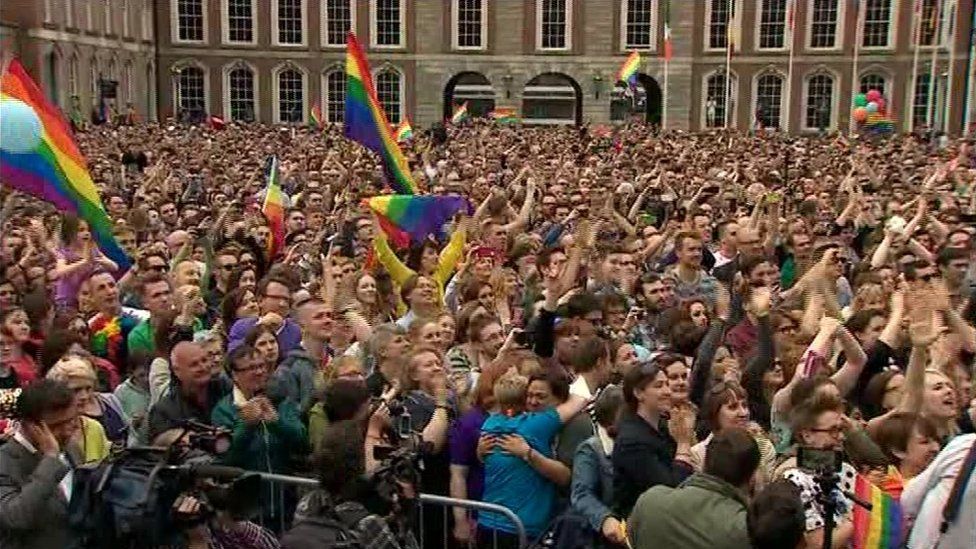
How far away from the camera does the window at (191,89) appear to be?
171ft

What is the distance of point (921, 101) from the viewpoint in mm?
49438

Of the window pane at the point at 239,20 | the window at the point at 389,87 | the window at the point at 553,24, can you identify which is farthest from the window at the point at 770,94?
the window pane at the point at 239,20

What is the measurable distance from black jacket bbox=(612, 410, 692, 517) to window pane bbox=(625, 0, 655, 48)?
4769 centimetres

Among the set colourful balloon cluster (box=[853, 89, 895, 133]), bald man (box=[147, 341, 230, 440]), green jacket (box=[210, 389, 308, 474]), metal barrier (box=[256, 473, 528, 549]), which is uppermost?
colourful balloon cluster (box=[853, 89, 895, 133])

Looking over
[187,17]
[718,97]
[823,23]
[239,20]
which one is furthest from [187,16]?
[823,23]

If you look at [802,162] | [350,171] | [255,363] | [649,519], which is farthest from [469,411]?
[802,162]

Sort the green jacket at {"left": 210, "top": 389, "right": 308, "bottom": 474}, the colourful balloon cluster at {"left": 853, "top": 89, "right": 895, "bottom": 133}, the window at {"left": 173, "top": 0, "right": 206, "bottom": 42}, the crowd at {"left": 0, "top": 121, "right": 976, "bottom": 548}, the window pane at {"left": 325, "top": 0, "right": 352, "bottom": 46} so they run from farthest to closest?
the window pane at {"left": 325, "top": 0, "right": 352, "bottom": 46}
the window at {"left": 173, "top": 0, "right": 206, "bottom": 42}
the colourful balloon cluster at {"left": 853, "top": 89, "right": 895, "bottom": 133}
the green jacket at {"left": 210, "top": 389, "right": 308, "bottom": 474}
the crowd at {"left": 0, "top": 121, "right": 976, "bottom": 548}

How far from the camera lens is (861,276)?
8.17 meters

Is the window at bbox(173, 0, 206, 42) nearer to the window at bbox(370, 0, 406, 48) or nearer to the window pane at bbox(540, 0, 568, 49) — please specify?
the window at bbox(370, 0, 406, 48)

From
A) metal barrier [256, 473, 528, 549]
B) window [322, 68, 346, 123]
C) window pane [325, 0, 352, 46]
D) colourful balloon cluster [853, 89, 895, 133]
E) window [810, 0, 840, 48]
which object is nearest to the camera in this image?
metal barrier [256, 473, 528, 549]

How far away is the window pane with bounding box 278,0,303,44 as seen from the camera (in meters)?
52.1

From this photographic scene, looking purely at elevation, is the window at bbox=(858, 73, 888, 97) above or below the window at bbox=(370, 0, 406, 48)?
below


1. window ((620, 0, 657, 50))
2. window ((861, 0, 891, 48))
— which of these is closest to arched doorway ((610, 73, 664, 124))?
window ((620, 0, 657, 50))

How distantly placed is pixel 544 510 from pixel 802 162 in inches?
611
